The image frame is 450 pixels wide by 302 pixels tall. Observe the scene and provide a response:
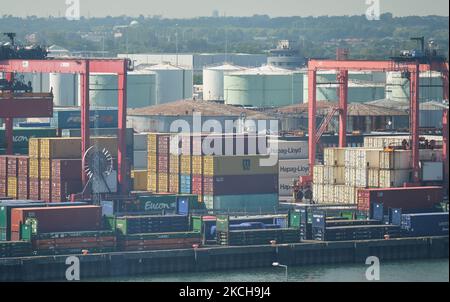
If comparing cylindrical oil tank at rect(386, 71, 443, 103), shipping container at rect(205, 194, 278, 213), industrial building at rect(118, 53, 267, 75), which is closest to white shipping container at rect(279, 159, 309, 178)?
shipping container at rect(205, 194, 278, 213)

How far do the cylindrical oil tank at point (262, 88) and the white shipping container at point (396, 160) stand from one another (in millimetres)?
33997

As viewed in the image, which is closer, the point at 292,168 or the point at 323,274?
the point at 323,274

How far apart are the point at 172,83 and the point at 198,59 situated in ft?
77.5

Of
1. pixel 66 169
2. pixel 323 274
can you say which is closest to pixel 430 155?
pixel 323 274

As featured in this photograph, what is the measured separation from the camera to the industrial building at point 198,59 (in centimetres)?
12619

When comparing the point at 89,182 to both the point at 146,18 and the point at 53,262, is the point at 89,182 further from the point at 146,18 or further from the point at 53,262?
the point at 146,18

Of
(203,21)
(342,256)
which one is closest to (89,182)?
(342,256)

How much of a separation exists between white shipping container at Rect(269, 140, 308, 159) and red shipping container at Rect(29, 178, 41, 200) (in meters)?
12.0

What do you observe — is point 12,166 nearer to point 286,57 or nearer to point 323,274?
point 323,274

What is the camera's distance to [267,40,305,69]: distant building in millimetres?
119875

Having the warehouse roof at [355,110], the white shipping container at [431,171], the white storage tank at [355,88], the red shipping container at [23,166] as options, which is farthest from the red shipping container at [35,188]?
the white storage tank at [355,88]

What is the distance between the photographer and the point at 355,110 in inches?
3209
